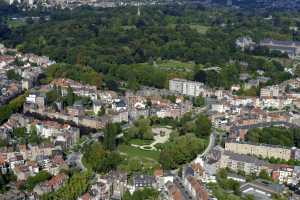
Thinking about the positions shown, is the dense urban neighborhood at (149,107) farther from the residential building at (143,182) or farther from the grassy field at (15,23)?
the grassy field at (15,23)

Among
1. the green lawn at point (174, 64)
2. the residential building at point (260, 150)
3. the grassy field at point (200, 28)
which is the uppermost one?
the grassy field at point (200, 28)

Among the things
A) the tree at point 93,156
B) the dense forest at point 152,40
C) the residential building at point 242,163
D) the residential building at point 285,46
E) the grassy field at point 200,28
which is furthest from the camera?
the grassy field at point 200,28

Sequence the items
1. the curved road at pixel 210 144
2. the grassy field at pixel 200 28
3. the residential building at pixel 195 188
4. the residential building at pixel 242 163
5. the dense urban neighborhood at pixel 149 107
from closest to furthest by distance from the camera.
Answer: the residential building at pixel 195 188, the dense urban neighborhood at pixel 149 107, the residential building at pixel 242 163, the curved road at pixel 210 144, the grassy field at pixel 200 28

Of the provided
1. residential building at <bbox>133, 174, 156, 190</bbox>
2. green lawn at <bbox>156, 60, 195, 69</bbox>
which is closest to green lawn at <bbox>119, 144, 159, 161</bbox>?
residential building at <bbox>133, 174, 156, 190</bbox>

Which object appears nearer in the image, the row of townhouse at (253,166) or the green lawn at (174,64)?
the row of townhouse at (253,166)

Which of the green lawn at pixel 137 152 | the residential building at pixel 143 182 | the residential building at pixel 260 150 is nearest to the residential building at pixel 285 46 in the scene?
the residential building at pixel 260 150

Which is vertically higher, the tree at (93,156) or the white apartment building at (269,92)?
the white apartment building at (269,92)

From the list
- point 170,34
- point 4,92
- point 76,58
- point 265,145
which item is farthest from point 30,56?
point 265,145

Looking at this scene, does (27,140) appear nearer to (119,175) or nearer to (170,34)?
(119,175)
